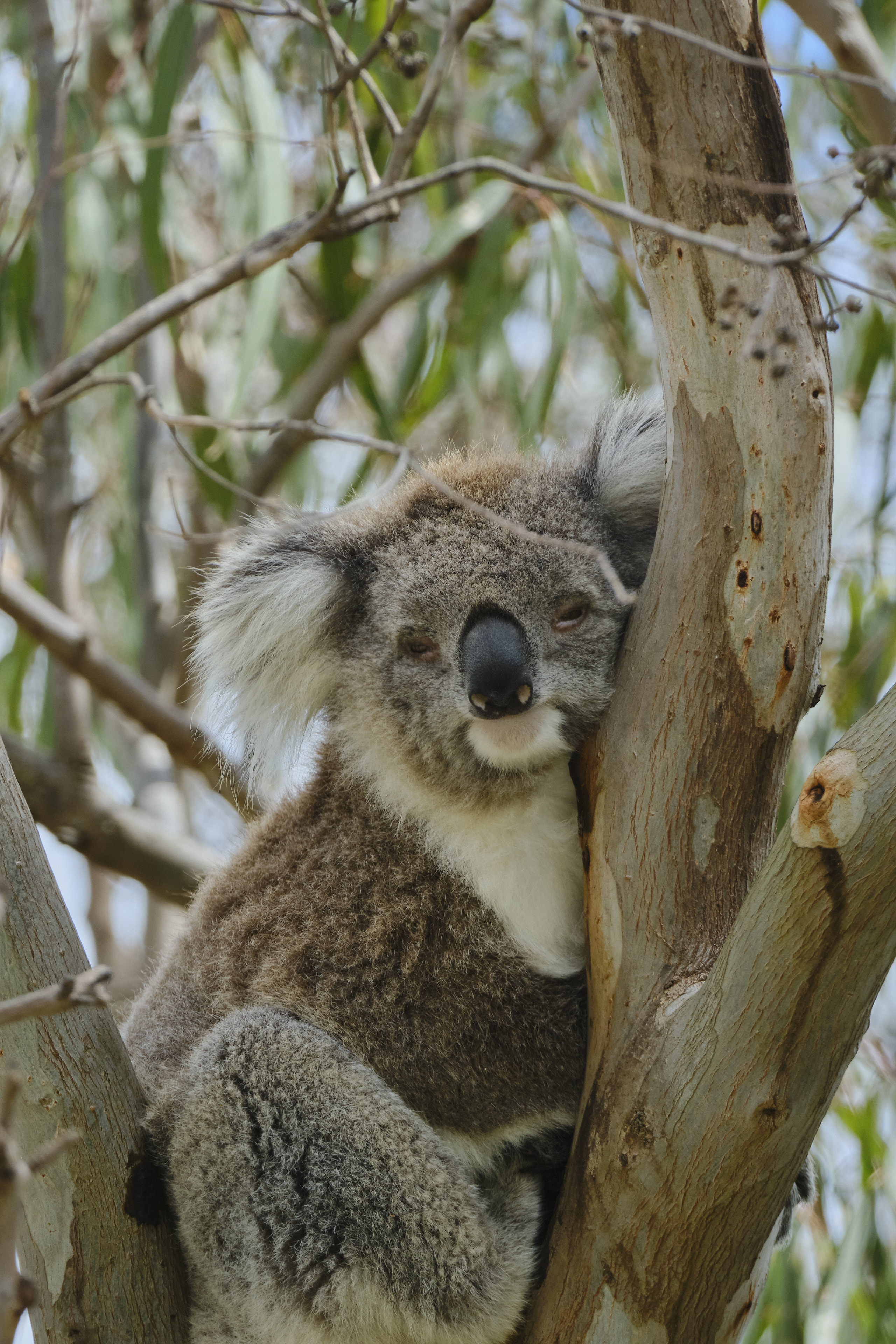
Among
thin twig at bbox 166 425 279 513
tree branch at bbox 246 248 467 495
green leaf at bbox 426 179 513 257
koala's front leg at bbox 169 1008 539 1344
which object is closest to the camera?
koala's front leg at bbox 169 1008 539 1344

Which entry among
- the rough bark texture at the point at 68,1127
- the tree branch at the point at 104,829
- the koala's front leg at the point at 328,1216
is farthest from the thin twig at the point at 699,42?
the tree branch at the point at 104,829

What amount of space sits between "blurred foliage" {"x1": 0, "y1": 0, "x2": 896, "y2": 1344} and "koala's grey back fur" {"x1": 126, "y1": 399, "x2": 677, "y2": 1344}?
0.85 meters

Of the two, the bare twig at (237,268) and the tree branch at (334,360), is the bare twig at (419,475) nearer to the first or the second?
the bare twig at (237,268)

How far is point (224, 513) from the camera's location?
4363 millimetres

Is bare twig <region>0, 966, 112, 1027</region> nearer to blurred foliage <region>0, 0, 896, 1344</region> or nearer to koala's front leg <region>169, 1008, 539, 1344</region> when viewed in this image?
koala's front leg <region>169, 1008, 539, 1344</region>

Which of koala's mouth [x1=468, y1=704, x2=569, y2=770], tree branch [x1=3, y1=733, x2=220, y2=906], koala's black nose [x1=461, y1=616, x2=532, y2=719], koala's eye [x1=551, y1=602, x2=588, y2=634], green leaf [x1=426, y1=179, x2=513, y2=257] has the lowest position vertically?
tree branch [x1=3, y1=733, x2=220, y2=906]

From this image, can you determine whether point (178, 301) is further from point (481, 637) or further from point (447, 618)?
point (481, 637)

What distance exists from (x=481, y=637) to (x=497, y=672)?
0.33 feet

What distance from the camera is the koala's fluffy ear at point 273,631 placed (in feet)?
8.38

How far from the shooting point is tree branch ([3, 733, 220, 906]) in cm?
398

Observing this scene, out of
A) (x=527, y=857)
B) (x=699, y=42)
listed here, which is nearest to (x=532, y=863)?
(x=527, y=857)

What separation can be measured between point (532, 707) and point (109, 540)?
449cm

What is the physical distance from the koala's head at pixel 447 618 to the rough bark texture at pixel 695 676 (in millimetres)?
258

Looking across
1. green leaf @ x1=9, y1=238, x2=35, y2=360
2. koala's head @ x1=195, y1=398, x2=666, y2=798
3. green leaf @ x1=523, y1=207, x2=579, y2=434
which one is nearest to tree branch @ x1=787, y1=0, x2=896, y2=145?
koala's head @ x1=195, y1=398, x2=666, y2=798
